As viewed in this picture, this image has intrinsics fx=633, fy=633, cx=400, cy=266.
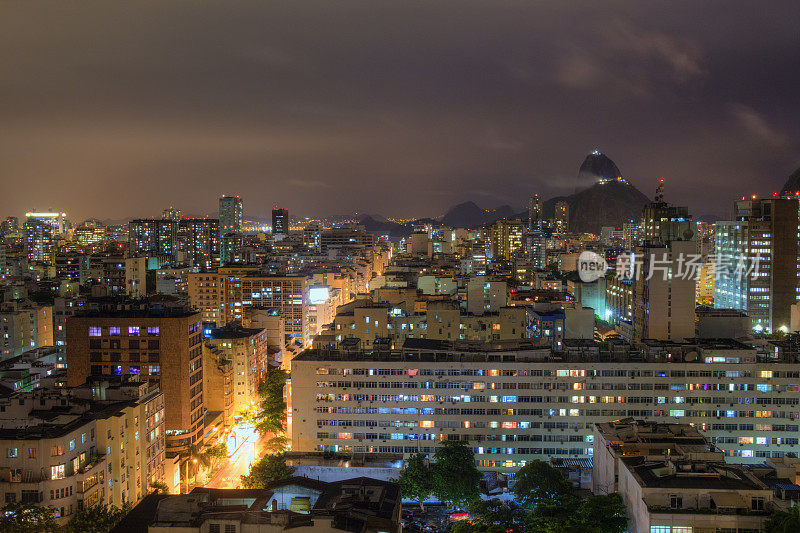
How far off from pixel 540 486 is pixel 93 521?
14126 mm

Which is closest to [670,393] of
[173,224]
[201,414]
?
[201,414]

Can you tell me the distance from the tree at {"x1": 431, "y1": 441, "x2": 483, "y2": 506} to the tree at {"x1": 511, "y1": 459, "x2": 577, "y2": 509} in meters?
1.82

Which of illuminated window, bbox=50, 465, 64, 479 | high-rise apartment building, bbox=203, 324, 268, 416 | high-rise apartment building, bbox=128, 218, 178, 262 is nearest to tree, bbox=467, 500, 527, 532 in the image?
illuminated window, bbox=50, 465, 64, 479

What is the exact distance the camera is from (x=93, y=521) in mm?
18344

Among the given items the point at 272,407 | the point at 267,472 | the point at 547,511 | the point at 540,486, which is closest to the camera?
the point at 547,511

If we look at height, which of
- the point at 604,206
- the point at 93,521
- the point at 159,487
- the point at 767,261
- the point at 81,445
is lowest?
the point at 159,487

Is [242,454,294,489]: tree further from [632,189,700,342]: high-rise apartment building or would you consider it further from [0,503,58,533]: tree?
[632,189,700,342]: high-rise apartment building

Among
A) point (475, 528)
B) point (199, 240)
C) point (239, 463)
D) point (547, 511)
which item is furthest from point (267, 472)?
point (199, 240)

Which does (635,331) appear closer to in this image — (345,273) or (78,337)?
(78,337)

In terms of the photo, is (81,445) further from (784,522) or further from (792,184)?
(792,184)

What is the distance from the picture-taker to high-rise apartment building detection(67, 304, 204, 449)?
2789 cm

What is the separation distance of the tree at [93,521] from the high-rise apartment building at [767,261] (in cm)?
5151

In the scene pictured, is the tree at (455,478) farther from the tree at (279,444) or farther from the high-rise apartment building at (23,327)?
the high-rise apartment building at (23,327)

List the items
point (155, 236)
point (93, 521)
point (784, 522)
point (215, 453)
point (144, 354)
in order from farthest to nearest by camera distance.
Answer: point (155, 236) → point (215, 453) → point (144, 354) → point (93, 521) → point (784, 522)
